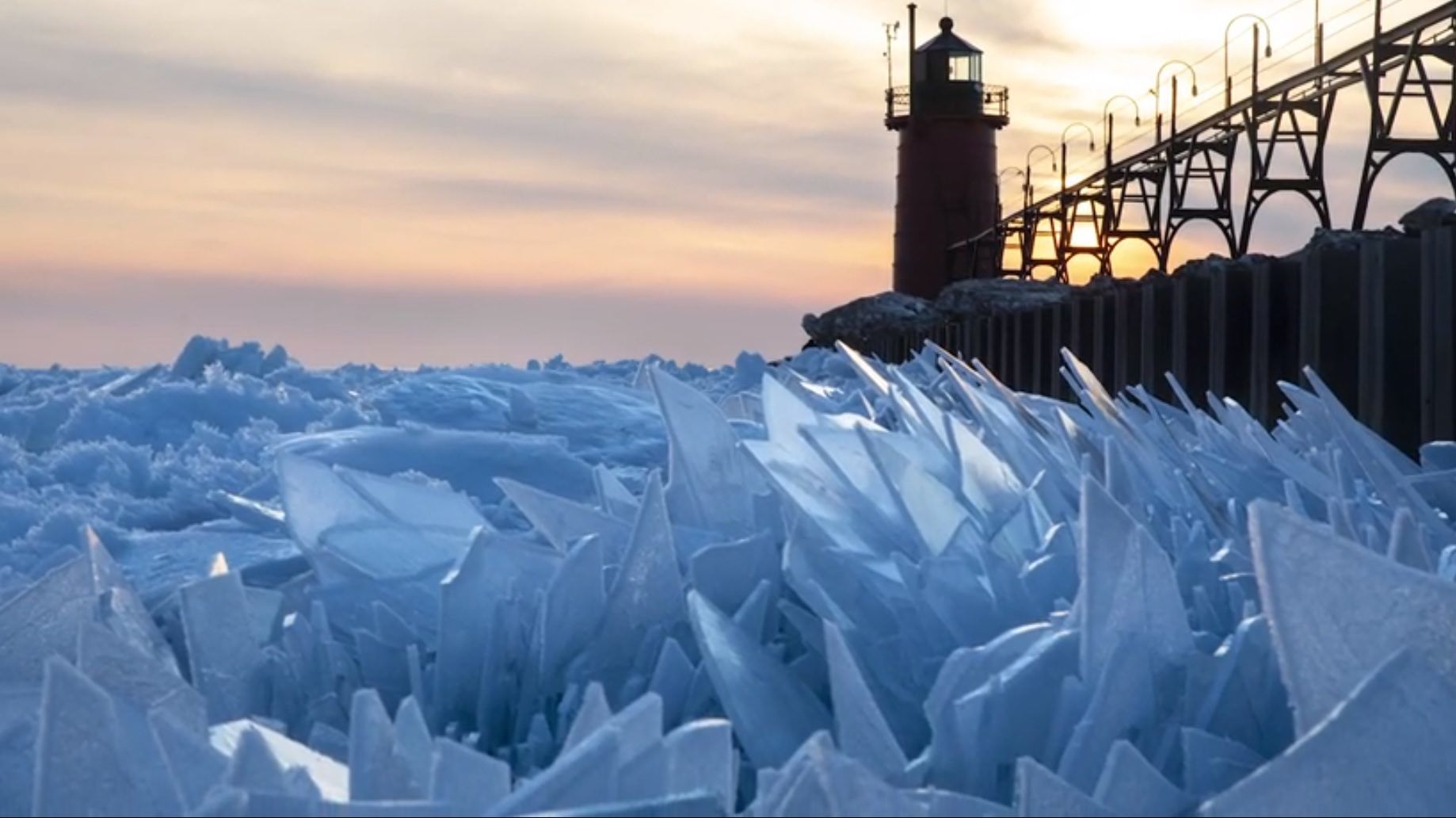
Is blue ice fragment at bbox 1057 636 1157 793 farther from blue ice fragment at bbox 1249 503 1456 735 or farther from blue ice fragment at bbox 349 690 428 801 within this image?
blue ice fragment at bbox 349 690 428 801

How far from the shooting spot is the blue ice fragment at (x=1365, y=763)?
52 centimetres

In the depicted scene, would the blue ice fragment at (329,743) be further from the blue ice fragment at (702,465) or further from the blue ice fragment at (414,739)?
the blue ice fragment at (702,465)

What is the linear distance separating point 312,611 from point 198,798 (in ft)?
1.08

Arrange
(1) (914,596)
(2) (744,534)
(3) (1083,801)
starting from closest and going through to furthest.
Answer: (3) (1083,801)
(1) (914,596)
(2) (744,534)

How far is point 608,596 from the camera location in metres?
0.85

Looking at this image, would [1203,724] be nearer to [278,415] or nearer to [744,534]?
[744,534]

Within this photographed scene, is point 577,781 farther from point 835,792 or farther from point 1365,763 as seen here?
point 1365,763

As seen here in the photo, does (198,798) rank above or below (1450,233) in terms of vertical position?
below

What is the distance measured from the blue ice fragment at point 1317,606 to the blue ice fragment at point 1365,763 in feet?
0.16

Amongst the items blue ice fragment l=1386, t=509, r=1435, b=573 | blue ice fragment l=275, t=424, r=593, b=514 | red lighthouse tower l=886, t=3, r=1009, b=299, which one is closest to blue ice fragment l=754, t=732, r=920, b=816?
blue ice fragment l=1386, t=509, r=1435, b=573

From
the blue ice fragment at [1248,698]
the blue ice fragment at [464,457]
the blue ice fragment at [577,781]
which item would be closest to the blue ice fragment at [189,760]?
the blue ice fragment at [577,781]

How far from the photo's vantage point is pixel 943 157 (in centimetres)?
3403

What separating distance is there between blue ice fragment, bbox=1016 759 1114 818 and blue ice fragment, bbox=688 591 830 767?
0.20 metres

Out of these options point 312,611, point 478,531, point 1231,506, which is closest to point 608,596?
point 478,531
